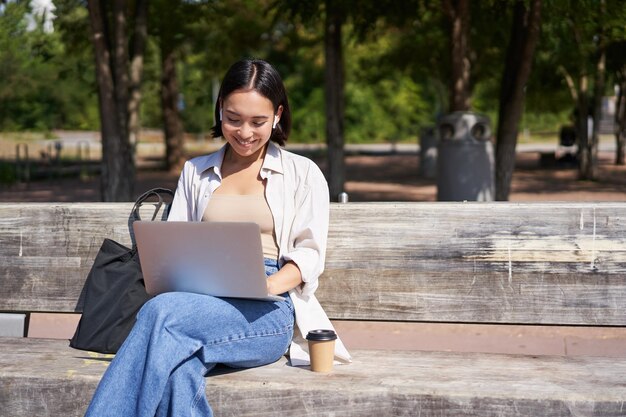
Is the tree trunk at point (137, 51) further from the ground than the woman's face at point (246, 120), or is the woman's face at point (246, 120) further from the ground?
the tree trunk at point (137, 51)

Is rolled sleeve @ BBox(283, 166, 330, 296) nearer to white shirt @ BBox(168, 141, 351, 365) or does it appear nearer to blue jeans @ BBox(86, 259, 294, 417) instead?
white shirt @ BBox(168, 141, 351, 365)

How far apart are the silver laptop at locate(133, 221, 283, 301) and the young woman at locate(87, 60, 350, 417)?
0.08 metres

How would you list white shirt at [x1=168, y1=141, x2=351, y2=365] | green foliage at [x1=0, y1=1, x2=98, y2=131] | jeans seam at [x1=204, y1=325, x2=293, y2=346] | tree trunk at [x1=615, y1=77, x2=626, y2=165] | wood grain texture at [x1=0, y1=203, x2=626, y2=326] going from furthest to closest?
tree trunk at [x1=615, y1=77, x2=626, y2=165] < green foliage at [x1=0, y1=1, x2=98, y2=131] < wood grain texture at [x1=0, y1=203, x2=626, y2=326] < white shirt at [x1=168, y1=141, x2=351, y2=365] < jeans seam at [x1=204, y1=325, x2=293, y2=346]

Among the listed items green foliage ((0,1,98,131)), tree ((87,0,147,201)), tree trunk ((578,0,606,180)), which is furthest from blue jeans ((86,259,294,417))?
tree trunk ((578,0,606,180))

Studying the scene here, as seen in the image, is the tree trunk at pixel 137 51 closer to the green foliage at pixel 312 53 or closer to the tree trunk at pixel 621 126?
the green foliage at pixel 312 53

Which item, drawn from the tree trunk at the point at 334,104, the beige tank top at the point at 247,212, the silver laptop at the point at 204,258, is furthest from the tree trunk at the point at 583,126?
the silver laptop at the point at 204,258

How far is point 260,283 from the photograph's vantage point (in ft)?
11.0

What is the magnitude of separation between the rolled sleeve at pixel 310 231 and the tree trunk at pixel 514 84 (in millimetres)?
7208

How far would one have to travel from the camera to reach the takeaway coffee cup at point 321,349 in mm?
3418

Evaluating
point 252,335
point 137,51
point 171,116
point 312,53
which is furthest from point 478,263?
point 312,53

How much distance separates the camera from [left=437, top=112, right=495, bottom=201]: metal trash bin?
1304 cm

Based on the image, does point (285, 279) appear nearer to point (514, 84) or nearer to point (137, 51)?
point (514, 84)

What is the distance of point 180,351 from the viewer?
10.7ft

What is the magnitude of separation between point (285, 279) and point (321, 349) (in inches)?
11.2
